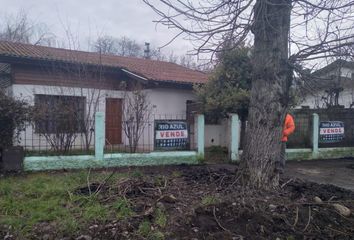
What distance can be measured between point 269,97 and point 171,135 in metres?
4.63

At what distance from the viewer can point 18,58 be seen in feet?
40.5

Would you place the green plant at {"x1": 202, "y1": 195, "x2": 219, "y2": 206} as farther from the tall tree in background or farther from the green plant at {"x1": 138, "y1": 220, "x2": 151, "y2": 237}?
the tall tree in background

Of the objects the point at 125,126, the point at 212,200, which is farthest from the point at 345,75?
the point at 212,200

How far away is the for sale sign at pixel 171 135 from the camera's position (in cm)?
956

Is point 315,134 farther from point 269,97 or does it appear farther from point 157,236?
point 157,236

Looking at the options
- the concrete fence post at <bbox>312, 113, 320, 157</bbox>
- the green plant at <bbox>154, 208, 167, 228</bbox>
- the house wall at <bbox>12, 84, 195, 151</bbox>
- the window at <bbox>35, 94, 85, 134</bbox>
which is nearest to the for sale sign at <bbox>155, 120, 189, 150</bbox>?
the house wall at <bbox>12, 84, 195, 151</bbox>

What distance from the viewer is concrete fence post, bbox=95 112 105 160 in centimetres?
881

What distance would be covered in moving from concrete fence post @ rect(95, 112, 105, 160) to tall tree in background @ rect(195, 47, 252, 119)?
448 centimetres

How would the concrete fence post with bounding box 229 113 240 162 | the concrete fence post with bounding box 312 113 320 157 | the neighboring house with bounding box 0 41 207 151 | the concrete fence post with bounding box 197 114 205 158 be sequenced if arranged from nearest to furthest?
the concrete fence post with bounding box 197 114 205 158, the concrete fence post with bounding box 229 113 240 162, the neighboring house with bounding box 0 41 207 151, the concrete fence post with bounding box 312 113 320 157

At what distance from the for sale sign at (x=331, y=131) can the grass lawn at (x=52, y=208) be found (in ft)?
31.5

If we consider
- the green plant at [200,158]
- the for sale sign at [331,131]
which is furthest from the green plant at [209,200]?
the for sale sign at [331,131]

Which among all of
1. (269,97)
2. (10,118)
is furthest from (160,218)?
(10,118)

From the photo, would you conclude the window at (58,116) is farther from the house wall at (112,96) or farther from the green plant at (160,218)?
the green plant at (160,218)

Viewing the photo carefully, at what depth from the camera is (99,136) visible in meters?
8.83
